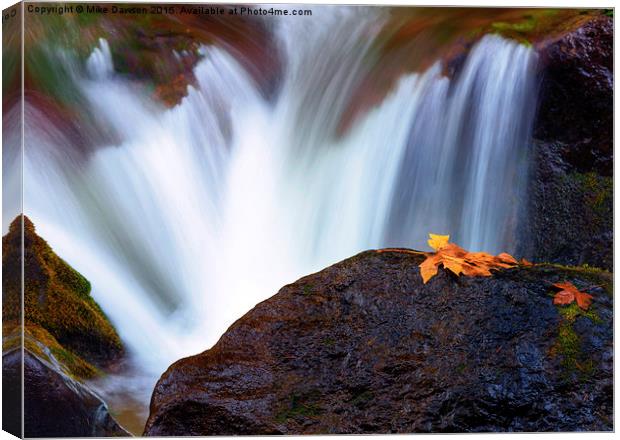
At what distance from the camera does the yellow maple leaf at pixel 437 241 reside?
23.2 feet

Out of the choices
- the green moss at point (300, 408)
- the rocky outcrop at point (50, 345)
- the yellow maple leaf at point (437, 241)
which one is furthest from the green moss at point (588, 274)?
the rocky outcrop at point (50, 345)

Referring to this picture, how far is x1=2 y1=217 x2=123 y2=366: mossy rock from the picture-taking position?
6.63m

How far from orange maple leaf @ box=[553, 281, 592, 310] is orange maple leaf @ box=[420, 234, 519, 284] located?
347 mm

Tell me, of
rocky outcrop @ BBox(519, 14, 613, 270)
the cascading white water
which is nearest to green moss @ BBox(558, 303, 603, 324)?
rocky outcrop @ BBox(519, 14, 613, 270)

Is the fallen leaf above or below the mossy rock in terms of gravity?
above

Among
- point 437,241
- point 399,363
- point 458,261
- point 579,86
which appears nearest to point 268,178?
point 437,241

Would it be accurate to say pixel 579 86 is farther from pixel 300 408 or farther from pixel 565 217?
pixel 300 408

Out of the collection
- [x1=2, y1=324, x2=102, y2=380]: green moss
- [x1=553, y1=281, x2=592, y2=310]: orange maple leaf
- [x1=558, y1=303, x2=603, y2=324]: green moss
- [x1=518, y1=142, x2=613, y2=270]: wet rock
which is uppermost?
[x1=518, y1=142, x2=613, y2=270]: wet rock

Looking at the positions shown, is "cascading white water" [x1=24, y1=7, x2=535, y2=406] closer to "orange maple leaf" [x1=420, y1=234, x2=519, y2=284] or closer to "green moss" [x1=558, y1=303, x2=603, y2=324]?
"orange maple leaf" [x1=420, y1=234, x2=519, y2=284]

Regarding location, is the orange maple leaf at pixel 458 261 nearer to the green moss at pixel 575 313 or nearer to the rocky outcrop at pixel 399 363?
Result: the rocky outcrop at pixel 399 363

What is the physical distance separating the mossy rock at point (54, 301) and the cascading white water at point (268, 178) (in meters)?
0.09

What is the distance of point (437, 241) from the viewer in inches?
280

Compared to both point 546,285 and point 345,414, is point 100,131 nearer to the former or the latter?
point 345,414

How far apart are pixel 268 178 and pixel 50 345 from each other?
1712mm
